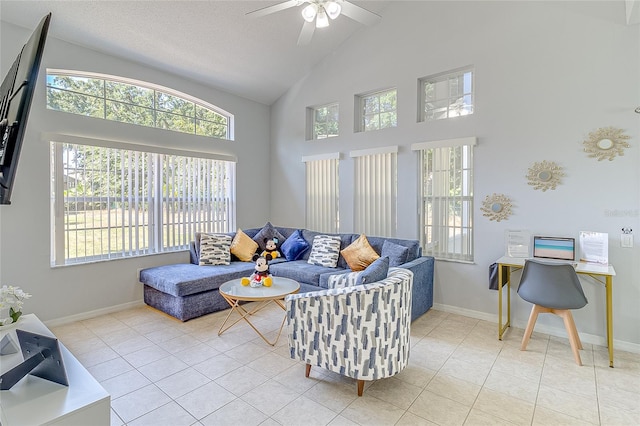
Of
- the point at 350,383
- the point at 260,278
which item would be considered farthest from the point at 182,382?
the point at 350,383

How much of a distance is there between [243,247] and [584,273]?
3.96 meters

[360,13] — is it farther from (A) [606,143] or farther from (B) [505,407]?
(B) [505,407]

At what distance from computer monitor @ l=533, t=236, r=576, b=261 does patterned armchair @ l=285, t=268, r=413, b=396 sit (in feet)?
6.15

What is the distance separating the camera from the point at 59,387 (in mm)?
1410

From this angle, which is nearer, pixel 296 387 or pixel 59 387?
pixel 59 387

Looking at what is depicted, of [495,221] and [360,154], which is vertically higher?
[360,154]

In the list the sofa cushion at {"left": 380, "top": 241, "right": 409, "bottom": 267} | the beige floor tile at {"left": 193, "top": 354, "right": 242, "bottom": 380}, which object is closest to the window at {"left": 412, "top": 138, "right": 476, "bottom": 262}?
the sofa cushion at {"left": 380, "top": 241, "right": 409, "bottom": 267}

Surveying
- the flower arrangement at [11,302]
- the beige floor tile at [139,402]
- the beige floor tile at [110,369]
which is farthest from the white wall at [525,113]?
the flower arrangement at [11,302]

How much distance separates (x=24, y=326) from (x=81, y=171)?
2255 mm

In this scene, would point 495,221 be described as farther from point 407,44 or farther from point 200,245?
point 200,245

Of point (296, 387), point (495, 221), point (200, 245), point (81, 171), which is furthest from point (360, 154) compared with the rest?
point (81, 171)

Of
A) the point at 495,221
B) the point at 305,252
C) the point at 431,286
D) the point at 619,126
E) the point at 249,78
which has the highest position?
the point at 249,78

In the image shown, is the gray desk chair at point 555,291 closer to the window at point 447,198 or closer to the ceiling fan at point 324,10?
the window at point 447,198

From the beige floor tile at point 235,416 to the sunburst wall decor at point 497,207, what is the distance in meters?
3.15
